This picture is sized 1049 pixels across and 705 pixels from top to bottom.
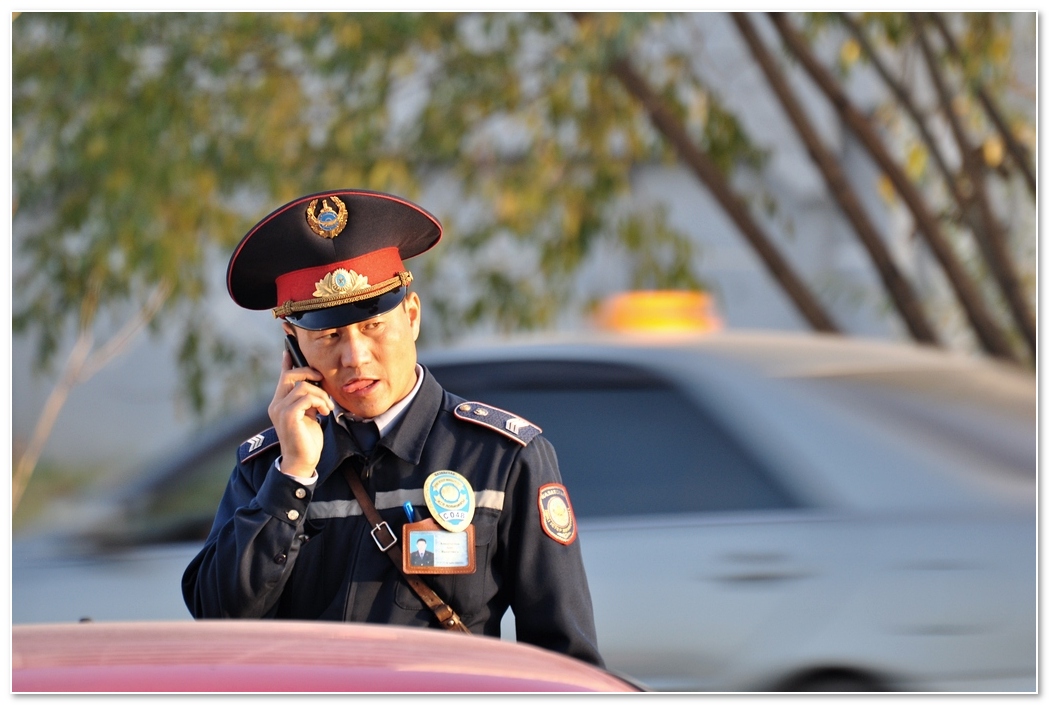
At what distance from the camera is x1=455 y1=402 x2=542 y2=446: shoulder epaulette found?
6.13 ft

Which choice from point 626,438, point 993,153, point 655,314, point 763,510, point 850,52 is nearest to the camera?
point 763,510

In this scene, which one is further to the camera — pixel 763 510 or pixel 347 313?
pixel 763 510

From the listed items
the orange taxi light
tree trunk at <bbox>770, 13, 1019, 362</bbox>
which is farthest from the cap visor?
tree trunk at <bbox>770, 13, 1019, 362</bbox>

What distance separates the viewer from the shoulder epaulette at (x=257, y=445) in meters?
1.92

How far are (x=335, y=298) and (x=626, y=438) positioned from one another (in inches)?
54.1

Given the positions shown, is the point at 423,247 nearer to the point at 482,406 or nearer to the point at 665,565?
the point at 482,406

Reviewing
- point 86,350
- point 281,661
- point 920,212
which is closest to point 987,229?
point 920,212

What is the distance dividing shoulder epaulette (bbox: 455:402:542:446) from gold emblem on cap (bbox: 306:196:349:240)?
303 millimetres

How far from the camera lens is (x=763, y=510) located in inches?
112

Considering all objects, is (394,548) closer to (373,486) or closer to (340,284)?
(373,486)

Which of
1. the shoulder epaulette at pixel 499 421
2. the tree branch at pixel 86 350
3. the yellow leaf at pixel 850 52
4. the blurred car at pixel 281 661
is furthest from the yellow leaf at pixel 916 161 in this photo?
the blurred car at pixel 281 661

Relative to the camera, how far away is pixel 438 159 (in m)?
5.54

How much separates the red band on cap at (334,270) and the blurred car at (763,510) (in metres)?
1.18

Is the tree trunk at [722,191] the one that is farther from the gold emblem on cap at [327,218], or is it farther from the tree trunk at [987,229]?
the gold emblem on cap at [327,218]
